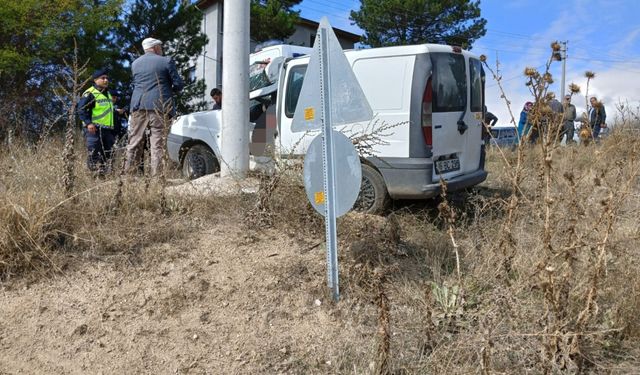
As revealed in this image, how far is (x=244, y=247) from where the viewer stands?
14.1 feet

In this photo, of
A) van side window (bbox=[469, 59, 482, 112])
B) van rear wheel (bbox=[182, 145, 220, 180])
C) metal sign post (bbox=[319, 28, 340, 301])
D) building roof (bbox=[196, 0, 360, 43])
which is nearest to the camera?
metal sign post (bbox=[319, 28, 340, 301])

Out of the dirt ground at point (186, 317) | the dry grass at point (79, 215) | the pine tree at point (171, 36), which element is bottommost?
the dirt ground at point (186, 317)

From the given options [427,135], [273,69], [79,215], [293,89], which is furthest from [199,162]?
[427,135]

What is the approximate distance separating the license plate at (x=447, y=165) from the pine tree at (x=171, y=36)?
30.7 ft

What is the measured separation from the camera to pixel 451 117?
5.63m

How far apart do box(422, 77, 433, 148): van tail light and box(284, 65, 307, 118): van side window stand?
154cm

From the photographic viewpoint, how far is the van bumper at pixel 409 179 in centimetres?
533

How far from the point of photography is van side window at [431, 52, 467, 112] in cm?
545

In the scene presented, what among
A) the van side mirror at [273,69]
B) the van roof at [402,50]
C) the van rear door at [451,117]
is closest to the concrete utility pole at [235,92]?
the van roof at [402,50]

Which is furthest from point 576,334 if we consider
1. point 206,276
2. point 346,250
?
point 206,276

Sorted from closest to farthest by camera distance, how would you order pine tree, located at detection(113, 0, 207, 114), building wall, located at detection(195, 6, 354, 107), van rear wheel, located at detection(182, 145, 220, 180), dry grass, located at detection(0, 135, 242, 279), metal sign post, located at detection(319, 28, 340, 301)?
metal sign post, located at detection(319, 28, 340, 301) < dry grass, located at detection(0, 135, 242, 279) < van rear wheel, located at detection(182, 145, 220, 180) < pine tree, located at detection(113, 0, 207, 114) < building wall, located at detection(195, 6, 354, 107)

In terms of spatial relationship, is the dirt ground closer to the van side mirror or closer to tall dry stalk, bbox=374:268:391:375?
tall dry stalk, bbox=374:268:391:375

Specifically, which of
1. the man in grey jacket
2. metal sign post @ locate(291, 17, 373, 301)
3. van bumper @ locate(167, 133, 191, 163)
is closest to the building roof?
van bumper @ locate(167, 133, 191, 163)

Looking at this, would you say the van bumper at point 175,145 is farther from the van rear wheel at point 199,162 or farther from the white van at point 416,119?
the white van at point 416,119
